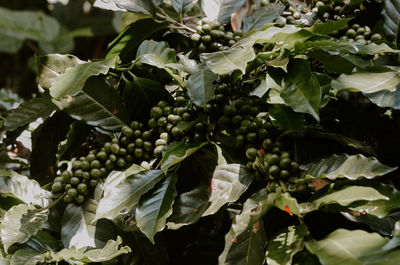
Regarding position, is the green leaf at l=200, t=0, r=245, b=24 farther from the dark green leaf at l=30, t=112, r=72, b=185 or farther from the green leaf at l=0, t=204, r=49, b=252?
the green leaf at l=0, t=204, r=49, b=252

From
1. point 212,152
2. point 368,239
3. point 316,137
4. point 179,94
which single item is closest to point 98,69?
point 179,94

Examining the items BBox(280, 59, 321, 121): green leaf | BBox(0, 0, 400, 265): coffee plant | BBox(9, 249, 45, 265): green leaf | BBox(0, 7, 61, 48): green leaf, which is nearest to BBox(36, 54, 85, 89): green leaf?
BBox(0, 0, 400, 265): coffee plant

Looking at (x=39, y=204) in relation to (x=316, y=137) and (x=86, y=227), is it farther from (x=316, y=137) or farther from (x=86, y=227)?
(x=316, y=137)

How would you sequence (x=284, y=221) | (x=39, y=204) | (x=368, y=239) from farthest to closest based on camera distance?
(x=39, y=204) → (x=284, y=221) → (x=368, y=239)

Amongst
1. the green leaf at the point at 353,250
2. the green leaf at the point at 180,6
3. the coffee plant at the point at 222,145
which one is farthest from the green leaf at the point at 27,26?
the green leaf at the point at 353,250

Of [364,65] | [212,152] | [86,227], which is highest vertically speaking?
[364,65]

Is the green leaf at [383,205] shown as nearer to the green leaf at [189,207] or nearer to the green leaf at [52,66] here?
the green leaf at [189,207]

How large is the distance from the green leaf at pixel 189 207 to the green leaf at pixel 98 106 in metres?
0.21

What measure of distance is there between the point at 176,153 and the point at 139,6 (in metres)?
0.35

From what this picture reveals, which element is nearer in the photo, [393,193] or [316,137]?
[393,193]

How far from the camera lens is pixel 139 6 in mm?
838

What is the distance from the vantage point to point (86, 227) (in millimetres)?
749

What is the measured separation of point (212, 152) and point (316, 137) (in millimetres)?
185

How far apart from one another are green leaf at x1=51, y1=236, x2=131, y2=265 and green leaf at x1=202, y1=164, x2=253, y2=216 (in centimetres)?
15
